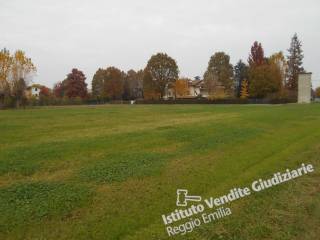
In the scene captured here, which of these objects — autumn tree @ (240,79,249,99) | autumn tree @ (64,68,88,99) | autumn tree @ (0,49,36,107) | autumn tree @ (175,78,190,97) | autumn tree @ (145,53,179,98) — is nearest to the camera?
autumn tree @ (0,49,36,107)

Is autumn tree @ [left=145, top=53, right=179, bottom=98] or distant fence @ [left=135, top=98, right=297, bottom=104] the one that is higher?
autumn tree @ [left=145, top=53, right=179, bottom=98]

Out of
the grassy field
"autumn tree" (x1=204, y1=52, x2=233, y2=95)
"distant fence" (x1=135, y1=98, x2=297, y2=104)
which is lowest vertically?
"distant fence" (x1=135, y1=98, x2=297, y2=104)

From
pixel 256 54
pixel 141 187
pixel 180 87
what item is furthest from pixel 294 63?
pixel 141 187

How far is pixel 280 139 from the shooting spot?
45.5 ft

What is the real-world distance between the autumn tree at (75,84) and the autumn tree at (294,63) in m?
59.7

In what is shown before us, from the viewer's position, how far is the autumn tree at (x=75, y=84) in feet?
341

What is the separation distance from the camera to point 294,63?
273 ft

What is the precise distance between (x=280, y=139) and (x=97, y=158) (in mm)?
7721

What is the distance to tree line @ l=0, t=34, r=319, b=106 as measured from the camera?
6406cm

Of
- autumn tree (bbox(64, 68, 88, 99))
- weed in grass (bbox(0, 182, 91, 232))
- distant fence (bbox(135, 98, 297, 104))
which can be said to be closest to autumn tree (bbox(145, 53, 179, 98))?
distant fence (bbox(135, 98, 297, 104))

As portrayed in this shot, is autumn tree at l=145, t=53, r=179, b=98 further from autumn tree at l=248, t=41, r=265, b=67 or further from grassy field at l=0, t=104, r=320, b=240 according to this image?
grassy field at l=0, t=104, r=320, b=240

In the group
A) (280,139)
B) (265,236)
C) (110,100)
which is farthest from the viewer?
(110,100)

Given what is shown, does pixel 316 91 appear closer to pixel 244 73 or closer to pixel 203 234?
pixel 244 73

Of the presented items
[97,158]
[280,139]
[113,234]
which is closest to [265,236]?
[113,234]
